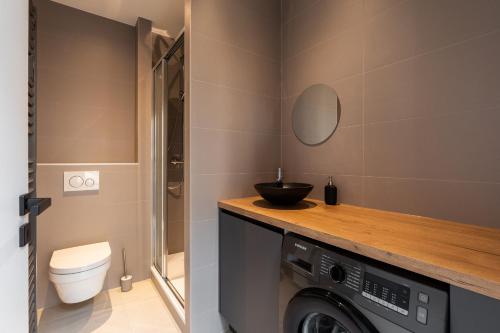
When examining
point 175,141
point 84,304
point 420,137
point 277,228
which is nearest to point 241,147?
point 277,228

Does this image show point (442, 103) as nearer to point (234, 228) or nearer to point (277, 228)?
point (277, 228)

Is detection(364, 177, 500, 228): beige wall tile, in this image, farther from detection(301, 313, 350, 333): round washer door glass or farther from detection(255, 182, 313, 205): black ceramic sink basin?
detection(301, 313, 350, 333): round washer door glass

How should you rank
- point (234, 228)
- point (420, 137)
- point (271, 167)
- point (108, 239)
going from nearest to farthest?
point (420, 137) → point (234, 228) → point (271, 167) → point (108, 239)

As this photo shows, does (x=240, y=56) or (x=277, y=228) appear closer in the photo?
(x=277, y=228)

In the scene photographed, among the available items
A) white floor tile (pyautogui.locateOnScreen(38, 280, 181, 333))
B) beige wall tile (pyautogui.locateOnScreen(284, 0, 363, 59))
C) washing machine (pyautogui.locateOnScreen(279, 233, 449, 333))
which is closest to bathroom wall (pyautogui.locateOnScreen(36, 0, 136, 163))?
white floor tile (pyautogui.locateOnScreen(38, 280, 181, 333))

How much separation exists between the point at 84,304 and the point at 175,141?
1.53m

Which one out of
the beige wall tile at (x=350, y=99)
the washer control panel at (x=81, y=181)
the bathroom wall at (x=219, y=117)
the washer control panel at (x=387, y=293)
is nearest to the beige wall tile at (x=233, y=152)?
the bathroom wall at (x=219, y=117)

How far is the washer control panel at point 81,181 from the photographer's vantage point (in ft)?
6.26

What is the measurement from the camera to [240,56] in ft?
5.23

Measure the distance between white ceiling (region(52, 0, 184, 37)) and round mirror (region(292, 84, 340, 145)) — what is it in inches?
59.6

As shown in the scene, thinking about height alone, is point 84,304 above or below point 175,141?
below

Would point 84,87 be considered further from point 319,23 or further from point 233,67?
point 319,23

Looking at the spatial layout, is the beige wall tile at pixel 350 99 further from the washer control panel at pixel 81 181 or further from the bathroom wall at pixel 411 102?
the washer control panel at pixel 81 181

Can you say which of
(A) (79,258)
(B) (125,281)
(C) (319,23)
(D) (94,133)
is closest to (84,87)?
(D) (94,133)
